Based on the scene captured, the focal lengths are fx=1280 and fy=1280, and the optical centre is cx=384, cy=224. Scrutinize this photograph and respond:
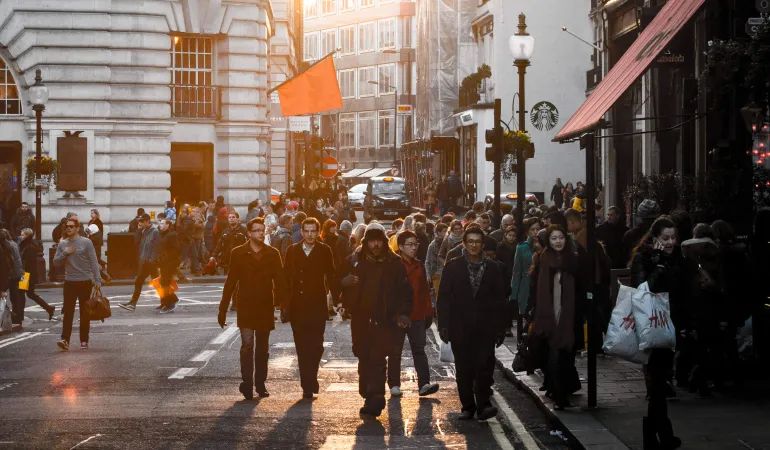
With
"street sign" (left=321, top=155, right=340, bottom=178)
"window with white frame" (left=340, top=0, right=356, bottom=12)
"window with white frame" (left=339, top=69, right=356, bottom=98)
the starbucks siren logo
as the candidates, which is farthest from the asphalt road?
"window with white frame" (left=340, top=0, right=356, bottom=12)

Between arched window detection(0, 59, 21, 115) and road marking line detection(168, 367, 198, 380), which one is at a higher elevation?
arched window detection(0, 59, 21, 115)

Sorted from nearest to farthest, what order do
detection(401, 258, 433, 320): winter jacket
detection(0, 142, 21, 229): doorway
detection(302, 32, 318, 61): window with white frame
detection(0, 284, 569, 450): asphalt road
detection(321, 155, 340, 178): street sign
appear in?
detection(0, 284, 569, 450): asphalt road, detection(401, 258, 433, 320): winter jacket, detection(0, 142, 21, 229): doorway, detection(321, 155, 340, 178): street sign, detection(302, 32, 318, 61): window with white frame

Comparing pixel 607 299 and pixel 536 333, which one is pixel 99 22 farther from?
pixel 536 333

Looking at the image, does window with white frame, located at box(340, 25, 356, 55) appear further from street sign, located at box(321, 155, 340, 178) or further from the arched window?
the arched window

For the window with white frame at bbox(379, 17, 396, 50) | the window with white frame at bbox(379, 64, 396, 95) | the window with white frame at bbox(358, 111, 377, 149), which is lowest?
the window with white frame at bbox(358, 111, 377, 149)

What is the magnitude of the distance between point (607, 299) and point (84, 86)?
73.8 ft

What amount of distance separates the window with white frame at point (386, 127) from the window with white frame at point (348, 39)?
21.1 feet

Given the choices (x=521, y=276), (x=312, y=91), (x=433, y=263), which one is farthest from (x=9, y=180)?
(x=521, y=276)

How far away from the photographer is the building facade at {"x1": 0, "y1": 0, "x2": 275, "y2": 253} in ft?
112

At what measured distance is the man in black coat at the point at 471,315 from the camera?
11367mm

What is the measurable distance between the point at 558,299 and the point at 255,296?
312 cm

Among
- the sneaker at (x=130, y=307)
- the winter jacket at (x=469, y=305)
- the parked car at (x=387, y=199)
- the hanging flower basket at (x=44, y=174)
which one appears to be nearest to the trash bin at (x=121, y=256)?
the hanging flower basket at (x=44, y=174)

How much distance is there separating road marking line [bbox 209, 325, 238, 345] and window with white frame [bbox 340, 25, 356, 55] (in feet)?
256

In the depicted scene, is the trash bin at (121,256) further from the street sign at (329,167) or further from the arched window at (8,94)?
the street sign at (329,167)
